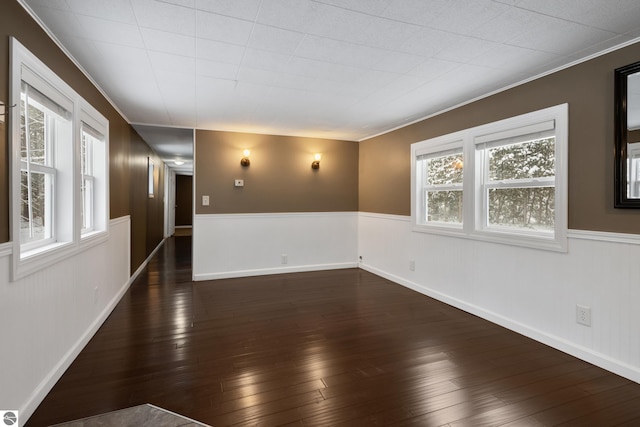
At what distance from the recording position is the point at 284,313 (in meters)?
3.47

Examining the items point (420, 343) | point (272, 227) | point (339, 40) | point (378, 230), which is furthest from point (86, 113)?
point (378, 230)

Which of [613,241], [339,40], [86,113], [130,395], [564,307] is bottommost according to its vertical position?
[130,395]

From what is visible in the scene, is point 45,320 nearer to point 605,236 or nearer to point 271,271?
point 271,271

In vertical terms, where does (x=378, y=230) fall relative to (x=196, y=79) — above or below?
below

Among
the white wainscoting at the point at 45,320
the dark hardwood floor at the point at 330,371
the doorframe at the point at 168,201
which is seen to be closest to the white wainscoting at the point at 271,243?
the dark hardwood floor at the point at 330,371

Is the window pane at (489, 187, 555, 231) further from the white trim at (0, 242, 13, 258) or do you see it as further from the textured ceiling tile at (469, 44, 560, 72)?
the white trim at (0, 242, 13, 258)

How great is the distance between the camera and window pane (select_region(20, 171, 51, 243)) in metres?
1.98

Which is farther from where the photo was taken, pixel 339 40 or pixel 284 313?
pixel 284 313

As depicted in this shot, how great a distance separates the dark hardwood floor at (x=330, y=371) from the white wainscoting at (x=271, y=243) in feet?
4.21

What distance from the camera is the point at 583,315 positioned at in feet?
8.25

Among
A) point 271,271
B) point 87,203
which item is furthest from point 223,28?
point 271,271

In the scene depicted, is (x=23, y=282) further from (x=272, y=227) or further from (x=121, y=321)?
(x=272, y=227)

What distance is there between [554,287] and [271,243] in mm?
3798

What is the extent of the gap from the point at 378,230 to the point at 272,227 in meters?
1.75
